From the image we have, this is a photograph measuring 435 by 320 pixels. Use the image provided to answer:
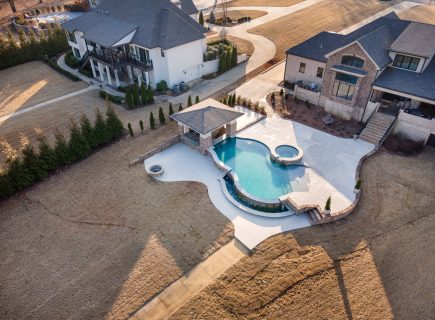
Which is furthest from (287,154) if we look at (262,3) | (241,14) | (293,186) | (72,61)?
(262,3)

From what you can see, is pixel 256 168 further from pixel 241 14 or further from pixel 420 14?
pixel 420 14

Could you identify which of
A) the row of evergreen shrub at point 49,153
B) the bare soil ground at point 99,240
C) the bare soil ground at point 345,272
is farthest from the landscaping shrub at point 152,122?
the bare soil ground at point 345,272

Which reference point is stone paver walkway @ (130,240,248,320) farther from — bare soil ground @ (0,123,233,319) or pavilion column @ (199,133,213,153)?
pavilion column @ (199,133,213,153)

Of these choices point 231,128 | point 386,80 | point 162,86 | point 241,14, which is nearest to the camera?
point 386,80

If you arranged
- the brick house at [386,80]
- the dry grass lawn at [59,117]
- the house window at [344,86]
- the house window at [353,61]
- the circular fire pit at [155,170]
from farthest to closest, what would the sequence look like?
1. the dry grass lawn at [59,117]
2. the house window at [344,86]
3. the house window at [353,61]
4. the brick house at [386,80]
5. the circular fire pit at [155,170]

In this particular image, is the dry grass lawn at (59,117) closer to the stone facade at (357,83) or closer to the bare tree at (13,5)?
the stone facade at (357,83)

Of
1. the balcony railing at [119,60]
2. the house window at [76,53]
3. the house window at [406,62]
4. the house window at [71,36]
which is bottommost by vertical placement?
the house window at [76,53]
